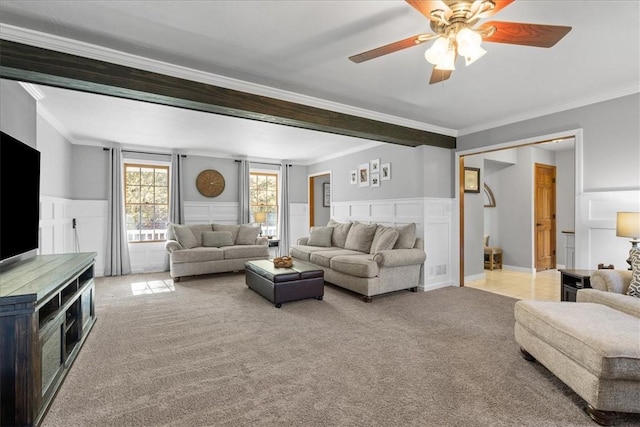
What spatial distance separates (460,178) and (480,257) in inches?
62.7

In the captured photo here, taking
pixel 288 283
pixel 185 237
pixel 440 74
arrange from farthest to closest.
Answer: pixel 185 237
pixel 288 283
pixel 440 74

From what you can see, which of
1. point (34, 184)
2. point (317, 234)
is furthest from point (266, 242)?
point (34, 184)

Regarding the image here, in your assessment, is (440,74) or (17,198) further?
(17,198)

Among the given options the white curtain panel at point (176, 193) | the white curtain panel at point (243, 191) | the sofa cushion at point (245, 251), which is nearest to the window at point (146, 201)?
the white curtain panel at point (176, 193)

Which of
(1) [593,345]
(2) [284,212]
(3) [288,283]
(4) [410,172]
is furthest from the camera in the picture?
(2) [284,212]

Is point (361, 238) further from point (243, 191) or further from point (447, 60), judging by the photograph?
point (447, 60)

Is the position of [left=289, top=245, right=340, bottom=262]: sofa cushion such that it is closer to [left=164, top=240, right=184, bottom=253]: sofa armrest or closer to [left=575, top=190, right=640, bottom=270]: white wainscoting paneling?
[left=164, top=240, right=184, bottom=253]: sofa armrest

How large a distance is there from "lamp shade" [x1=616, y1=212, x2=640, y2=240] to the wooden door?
355cm

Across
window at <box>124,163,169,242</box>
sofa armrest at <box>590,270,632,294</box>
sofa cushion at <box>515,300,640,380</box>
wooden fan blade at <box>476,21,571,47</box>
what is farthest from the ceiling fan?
window at <box>124,163,169,242</box>

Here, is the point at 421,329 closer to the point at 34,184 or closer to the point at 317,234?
the point at 317,234

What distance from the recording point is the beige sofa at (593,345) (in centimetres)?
168

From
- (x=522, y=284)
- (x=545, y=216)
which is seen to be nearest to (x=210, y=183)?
(x=522, y=284)

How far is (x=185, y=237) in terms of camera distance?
18.6ft

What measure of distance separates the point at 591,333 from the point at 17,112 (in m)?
4.88
